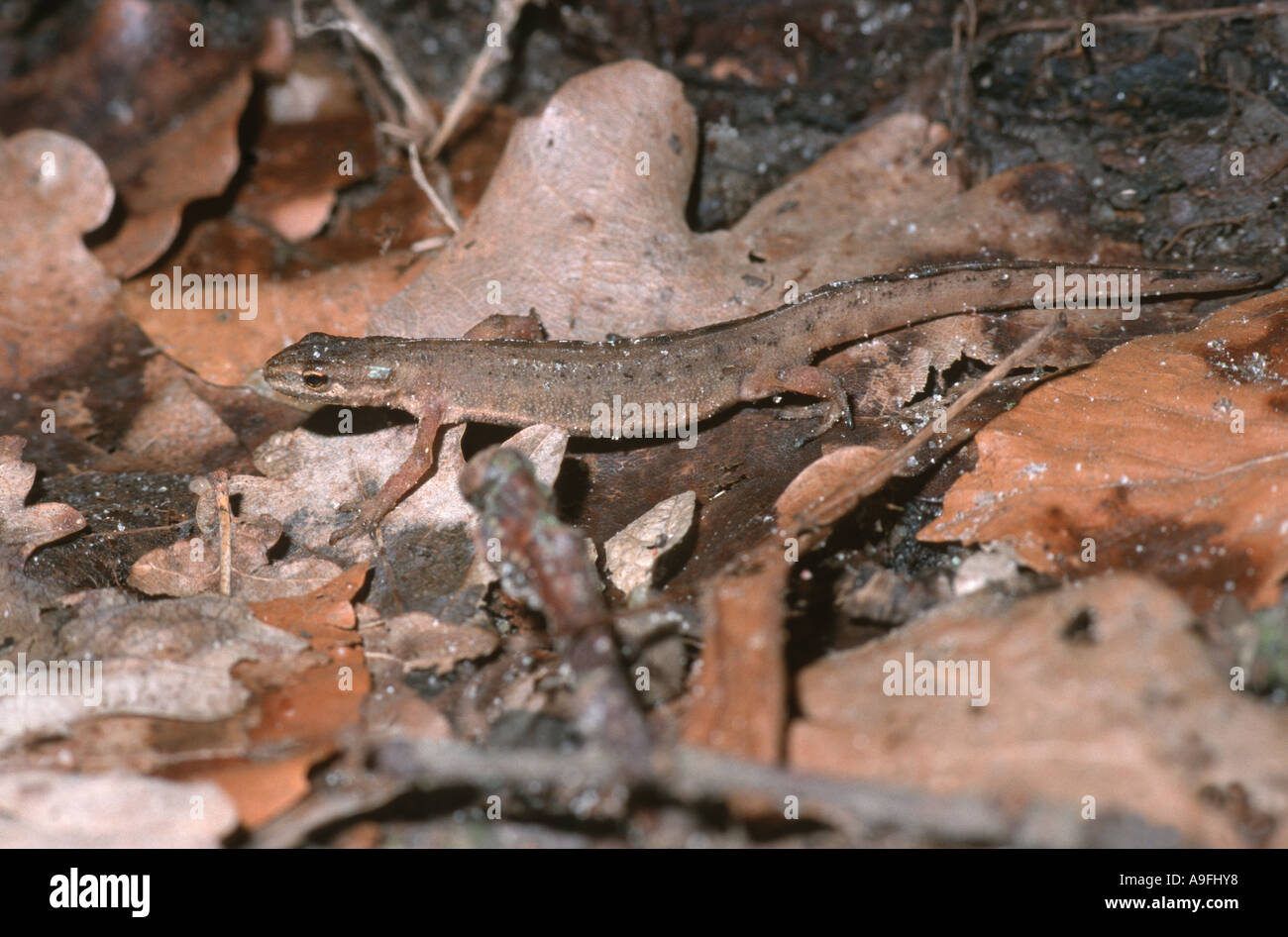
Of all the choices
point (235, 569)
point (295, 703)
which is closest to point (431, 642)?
point (295, 703)

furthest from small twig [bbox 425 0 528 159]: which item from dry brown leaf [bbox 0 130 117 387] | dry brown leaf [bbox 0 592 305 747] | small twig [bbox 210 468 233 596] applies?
dry brown leaf [bbox 0 592 305 747]

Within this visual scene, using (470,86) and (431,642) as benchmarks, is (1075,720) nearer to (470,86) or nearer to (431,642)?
(431,642)

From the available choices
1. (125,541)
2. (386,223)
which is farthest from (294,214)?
(125,541)

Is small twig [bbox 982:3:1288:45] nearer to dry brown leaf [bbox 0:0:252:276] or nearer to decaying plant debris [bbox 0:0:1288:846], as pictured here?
decaying plant debris [bbox 0:0:1288:846]

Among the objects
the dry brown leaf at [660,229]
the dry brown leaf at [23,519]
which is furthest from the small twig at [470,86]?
the dry brown leaf at [23,519]

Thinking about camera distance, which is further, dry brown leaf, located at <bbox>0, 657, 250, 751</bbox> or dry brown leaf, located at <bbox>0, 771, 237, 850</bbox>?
dry brown leaf, located at <bbox>0, 657, 250, 751</bbox>
